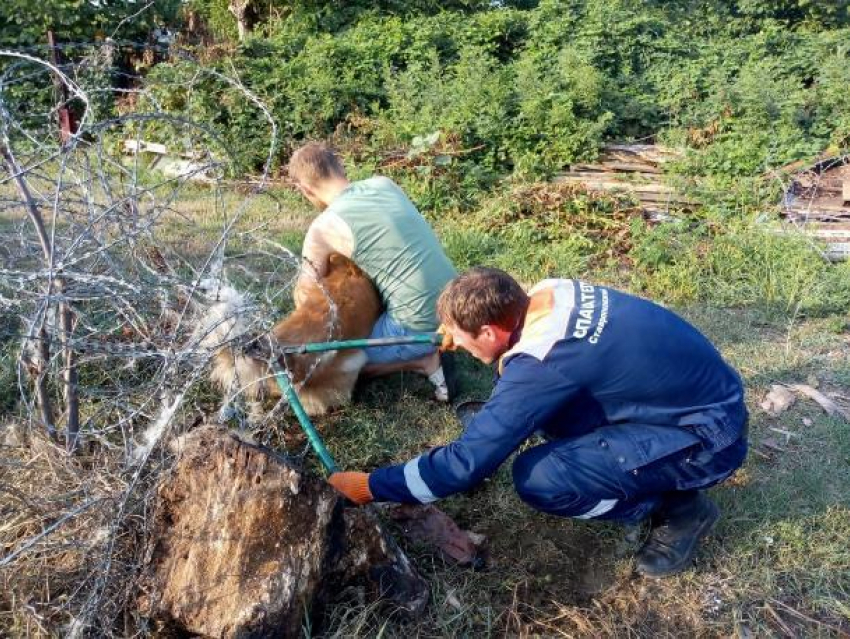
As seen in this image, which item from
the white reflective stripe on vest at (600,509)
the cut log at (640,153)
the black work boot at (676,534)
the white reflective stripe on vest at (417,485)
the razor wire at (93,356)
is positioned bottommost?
the cut log at (640,153)

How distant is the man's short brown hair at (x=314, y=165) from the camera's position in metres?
3.90

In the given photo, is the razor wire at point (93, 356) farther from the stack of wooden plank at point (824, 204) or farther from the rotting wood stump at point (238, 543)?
the stack of wooden plank at point (824, 204)

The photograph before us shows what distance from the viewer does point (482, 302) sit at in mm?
2352

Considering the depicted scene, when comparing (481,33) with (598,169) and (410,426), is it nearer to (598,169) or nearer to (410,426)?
(598,169)

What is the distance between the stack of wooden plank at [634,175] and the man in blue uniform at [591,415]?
4.22m

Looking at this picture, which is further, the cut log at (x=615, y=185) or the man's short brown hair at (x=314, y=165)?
the cut log at (x=615, y=185)

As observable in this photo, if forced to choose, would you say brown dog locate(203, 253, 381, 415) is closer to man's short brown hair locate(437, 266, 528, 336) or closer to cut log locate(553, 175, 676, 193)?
man's short brown hair locate(437, 266, 528, 336)

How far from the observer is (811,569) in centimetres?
274

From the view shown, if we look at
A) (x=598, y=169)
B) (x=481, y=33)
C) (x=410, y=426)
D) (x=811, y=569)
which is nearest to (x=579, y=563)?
(x=811, y=569)

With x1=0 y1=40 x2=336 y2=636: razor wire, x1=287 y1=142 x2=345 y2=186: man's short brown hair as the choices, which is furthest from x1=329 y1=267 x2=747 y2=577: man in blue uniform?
x1=287 y1=142 x2=345 y2=186: man's short brown hair

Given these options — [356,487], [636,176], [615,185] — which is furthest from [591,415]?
[636,176]

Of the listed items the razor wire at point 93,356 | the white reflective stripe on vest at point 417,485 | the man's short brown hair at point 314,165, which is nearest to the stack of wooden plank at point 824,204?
the man's short brown hair at point 314,165

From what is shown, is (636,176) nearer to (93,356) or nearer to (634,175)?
(634,175)

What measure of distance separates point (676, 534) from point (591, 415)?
62 cm
